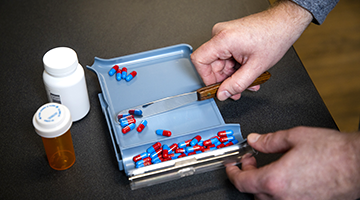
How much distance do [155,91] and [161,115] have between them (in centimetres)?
17

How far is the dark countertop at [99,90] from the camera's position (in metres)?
1.20

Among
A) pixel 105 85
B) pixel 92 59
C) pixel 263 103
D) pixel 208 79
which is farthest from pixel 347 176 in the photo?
A: pixel 92 59

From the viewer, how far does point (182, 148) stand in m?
1.33

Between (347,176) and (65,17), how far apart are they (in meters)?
1.79

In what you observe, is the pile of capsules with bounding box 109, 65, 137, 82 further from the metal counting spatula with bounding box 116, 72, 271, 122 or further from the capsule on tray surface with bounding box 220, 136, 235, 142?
the capsule on tray surface with bounding box 220, 136, 235, 142

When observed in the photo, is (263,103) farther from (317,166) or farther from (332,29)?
(332,29)

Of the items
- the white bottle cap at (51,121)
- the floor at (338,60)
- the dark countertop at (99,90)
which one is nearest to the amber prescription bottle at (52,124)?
the white bottle cap at (51,121)

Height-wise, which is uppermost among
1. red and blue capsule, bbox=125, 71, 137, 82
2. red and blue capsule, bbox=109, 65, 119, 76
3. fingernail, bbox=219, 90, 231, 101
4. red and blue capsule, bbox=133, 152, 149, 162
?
red and blue capsule, bbox=109, 65, 119, 76

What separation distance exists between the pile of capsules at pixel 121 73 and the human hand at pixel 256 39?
43cm

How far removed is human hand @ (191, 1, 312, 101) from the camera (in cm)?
136

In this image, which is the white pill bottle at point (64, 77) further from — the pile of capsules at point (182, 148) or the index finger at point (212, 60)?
the index finger at point (212, 60)

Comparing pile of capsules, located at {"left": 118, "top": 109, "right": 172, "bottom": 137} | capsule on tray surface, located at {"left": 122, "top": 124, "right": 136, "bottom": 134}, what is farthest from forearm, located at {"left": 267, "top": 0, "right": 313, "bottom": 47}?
capsule on tray surface, located at {"left": 122, "top": 124, "right": 136, "bottom": 134}

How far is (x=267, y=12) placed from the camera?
140 centimetres

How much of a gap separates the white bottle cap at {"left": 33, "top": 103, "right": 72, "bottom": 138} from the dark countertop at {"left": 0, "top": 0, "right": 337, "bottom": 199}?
0.27 metres
